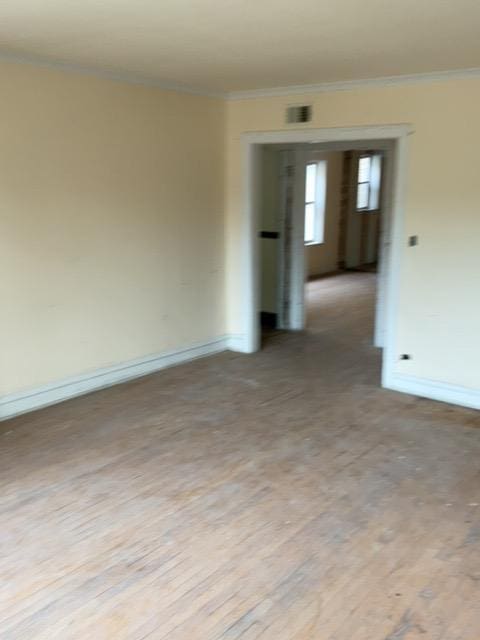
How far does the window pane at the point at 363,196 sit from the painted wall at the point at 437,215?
653 centimetres

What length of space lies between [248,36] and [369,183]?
855cm

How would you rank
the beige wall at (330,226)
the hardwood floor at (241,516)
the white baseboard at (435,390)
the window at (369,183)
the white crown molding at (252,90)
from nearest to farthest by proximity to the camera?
the hardwood floor at (241,516), the white crown molding at (252,90), the white baseboard at (435,390), the beige wall at (330,226), the window at (369,183)

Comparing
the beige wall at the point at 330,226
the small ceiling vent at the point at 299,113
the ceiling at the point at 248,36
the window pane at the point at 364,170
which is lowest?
the beige wall at the point at 330,226

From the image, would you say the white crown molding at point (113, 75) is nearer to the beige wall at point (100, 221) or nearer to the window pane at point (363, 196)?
the beige wall at point (100, 221)

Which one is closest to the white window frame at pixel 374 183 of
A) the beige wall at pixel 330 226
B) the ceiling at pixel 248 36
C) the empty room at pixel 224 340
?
the beige wall at pixel 330 226

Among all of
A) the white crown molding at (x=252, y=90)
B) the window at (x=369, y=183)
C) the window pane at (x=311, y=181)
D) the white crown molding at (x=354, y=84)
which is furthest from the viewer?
the window at (x=369, y=183)

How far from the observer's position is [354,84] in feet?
14.5

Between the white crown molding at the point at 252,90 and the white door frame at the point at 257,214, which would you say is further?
the white door frame at the point at 257,214

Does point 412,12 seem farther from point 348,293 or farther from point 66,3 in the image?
point 348,293

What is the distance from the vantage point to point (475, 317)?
420cm

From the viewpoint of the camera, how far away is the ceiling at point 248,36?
8.41 feet

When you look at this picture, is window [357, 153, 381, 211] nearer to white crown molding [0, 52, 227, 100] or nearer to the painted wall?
white crown molding [0, 52, 227, 100]

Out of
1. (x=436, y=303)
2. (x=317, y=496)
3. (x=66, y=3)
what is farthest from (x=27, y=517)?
(x=436, y=303)

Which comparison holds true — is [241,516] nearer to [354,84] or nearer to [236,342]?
[236,342]
